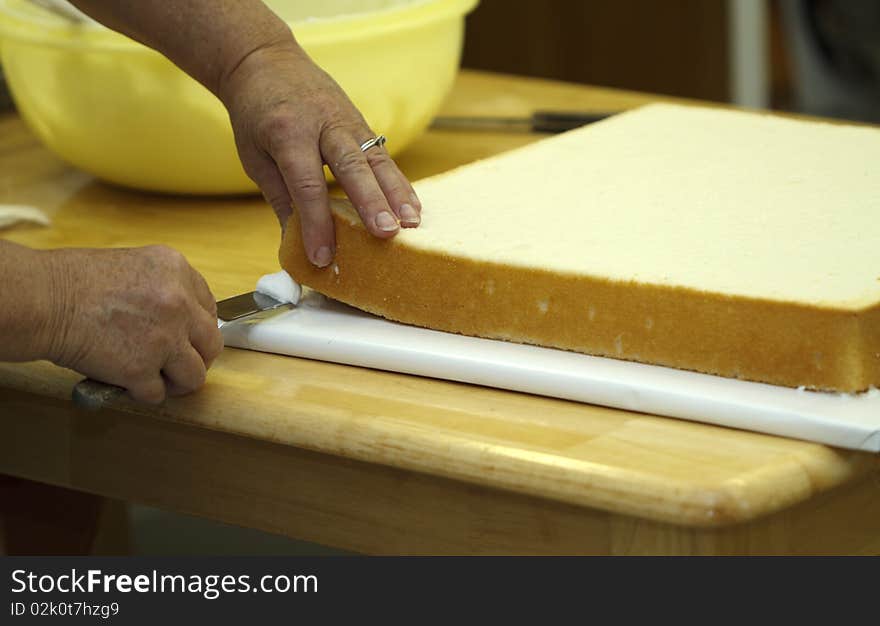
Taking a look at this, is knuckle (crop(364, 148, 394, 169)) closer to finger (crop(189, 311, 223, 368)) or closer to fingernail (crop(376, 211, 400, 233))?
fingernail (crop(376, 211, 400, 233))

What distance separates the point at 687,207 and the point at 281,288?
324 millimetres

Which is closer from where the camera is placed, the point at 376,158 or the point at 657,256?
the point at 657,256

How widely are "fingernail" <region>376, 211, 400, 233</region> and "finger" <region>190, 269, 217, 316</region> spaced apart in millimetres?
137

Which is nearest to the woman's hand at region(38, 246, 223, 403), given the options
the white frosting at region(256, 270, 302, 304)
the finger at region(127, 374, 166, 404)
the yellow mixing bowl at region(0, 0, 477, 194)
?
the finger at region(127, 374, 166, 404)

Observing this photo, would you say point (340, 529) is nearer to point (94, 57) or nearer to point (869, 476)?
point (869, 476)

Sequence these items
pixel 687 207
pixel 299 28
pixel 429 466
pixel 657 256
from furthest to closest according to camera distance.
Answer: pixel 299 28 → pixel 687 207 → pixel 657 256 → pixel 429 466

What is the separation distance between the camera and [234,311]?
3.39 feet

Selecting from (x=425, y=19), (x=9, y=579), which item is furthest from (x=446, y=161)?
(x=9, y=579)

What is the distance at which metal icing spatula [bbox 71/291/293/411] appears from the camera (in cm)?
92

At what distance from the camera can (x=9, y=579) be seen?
3.23 feet

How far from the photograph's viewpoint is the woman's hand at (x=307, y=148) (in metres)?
1.04

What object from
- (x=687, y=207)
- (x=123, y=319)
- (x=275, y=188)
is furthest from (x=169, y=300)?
(x=687, y=207)

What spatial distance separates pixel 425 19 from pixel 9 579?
70cm

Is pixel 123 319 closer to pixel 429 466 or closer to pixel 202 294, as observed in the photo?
pixel 202 294
